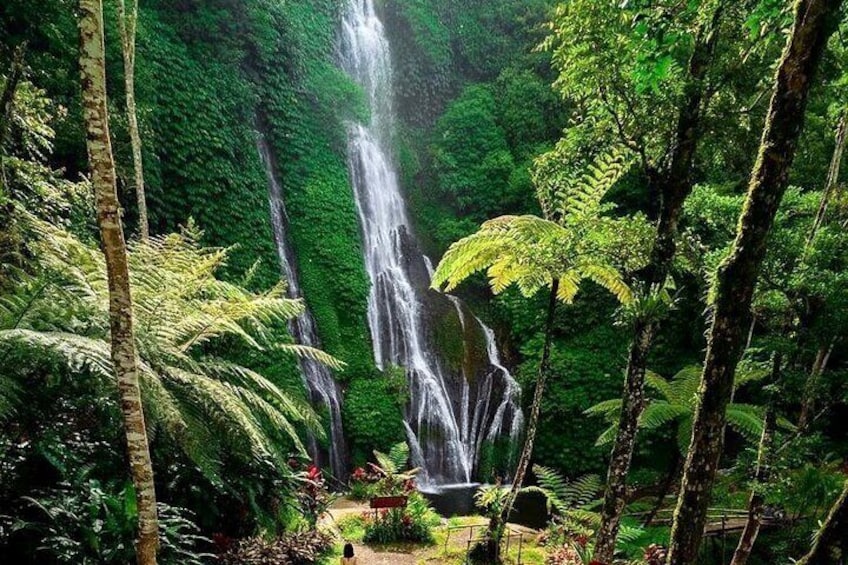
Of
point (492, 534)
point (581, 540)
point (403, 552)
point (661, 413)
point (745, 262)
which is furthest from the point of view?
point (661, 413)

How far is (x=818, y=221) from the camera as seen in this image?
4.82 m

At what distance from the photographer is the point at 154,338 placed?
404cm

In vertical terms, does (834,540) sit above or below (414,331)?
below

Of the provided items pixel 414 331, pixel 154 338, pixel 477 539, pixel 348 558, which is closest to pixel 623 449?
pixel 348 558

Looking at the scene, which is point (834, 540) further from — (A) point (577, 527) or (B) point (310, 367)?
(B) point (310, 367)

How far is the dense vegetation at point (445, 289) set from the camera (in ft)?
10.3

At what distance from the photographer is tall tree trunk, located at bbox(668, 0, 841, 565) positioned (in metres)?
2.52

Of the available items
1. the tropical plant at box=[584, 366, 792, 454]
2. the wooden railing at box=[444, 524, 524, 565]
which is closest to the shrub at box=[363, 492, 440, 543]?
the wooden railing at box=[444, 524, 524, 565]

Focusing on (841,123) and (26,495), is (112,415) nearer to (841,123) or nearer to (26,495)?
(26,495)

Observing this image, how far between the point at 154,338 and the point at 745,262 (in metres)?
4.08

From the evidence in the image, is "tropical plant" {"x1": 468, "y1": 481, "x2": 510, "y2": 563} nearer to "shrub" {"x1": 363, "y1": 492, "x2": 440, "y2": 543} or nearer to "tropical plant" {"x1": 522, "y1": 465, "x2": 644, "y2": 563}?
"tropical plant" {"x1": 522, "y1": 465, "x2": 644, "y2": 563}

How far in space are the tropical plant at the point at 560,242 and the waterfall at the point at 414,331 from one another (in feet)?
18.0

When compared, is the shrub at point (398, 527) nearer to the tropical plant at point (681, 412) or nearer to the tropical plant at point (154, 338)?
the tropical plant at point (154, 338)

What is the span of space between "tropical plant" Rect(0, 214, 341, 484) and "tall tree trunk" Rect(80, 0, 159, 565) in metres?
0.51
